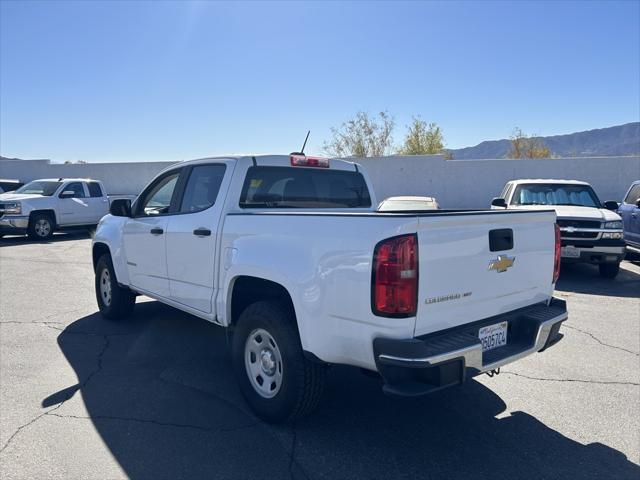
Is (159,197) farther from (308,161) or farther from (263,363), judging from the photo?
(263,363)

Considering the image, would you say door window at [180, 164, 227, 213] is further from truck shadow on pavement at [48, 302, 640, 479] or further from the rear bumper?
the rear bumper

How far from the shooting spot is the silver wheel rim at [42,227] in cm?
1483

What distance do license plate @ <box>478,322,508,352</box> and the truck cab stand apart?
14846mm

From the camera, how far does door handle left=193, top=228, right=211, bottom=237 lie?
415cm

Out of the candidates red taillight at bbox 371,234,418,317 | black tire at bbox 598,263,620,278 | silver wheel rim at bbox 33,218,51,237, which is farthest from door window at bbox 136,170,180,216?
silver wheel rim at bbox 33,218,51,237

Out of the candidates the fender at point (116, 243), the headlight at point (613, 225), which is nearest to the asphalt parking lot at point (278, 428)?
the fender at point (116, 243)

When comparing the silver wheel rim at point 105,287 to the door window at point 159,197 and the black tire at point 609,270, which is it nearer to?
the door window at point 159,197

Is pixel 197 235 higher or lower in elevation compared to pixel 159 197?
lower

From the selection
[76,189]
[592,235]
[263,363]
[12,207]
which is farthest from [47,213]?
[592,235]

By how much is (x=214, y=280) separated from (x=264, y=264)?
83 cm

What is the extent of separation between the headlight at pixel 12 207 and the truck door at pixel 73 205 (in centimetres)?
113

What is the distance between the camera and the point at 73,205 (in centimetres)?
1555

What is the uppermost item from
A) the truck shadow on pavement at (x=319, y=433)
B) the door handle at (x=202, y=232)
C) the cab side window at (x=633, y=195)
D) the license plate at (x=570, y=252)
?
the door handle at (x=202, y=232)

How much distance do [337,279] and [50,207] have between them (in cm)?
1467
